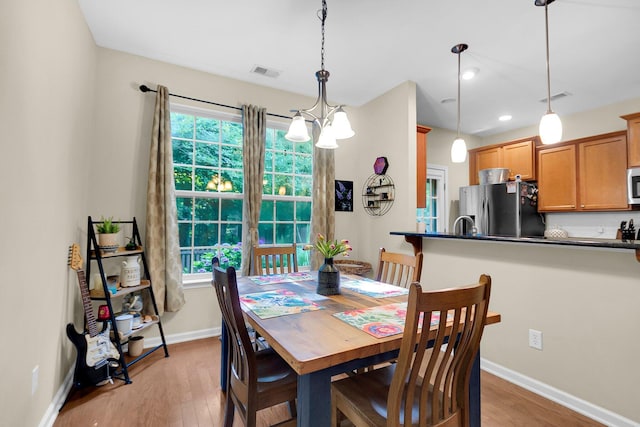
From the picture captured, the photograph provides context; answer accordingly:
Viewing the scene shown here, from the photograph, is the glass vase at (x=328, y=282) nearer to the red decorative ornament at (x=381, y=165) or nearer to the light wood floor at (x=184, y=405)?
the light wood floor at (x=184, y=405)

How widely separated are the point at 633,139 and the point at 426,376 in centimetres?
416

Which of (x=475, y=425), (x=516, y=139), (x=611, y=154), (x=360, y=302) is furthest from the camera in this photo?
(x=516, y=139)

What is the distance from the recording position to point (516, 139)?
4.88m

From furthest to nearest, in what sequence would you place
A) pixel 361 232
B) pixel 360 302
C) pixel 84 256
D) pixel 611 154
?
1. pixel 361 232
2. pixel 611 154
3. pixel 84 256
4. pixel 360 302

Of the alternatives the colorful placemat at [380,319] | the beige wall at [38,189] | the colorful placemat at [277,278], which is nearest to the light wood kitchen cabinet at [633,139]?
the colorful placemat at [380,319]

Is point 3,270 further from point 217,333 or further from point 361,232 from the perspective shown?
point 361,232

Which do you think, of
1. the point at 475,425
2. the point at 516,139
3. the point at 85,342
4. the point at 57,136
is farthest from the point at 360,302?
the point at 516,139

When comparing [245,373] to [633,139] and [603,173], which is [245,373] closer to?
[633,139]

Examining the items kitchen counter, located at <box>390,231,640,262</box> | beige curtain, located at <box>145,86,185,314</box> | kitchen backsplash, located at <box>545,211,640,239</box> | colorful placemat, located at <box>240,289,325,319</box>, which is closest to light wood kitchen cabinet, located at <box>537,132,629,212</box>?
kitchen backsplash, located at <box>545,211,640,239</box>

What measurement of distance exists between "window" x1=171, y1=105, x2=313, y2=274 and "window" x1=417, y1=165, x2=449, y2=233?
2.36 meters

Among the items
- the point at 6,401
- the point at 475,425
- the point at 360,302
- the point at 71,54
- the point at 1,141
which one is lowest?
the point at 475,425

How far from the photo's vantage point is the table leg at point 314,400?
1049mm

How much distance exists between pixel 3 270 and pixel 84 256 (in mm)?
1457

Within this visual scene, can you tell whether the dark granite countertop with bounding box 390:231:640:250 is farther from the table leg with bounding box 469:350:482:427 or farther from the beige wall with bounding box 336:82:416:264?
the table leg with bounding box 469:350:482:427
